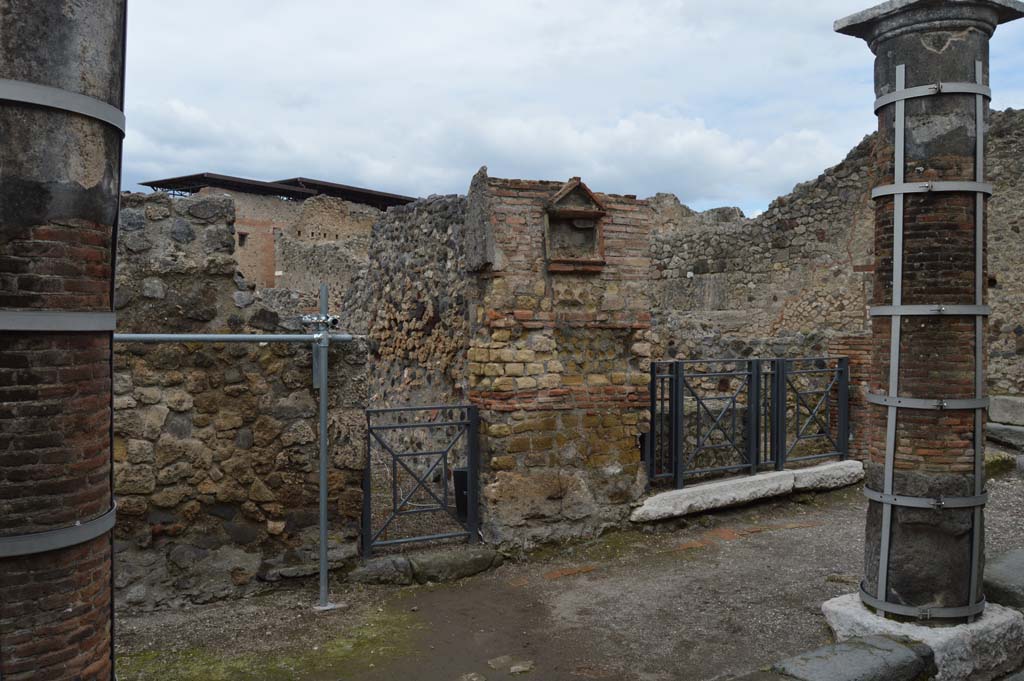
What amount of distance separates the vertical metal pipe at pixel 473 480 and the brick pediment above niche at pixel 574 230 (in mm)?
1364

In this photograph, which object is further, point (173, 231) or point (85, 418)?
point (173, 231)

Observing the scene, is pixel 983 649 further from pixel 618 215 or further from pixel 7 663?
pixel 7 663

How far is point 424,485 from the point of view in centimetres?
625

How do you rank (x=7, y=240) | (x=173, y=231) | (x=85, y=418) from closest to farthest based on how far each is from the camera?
(x=7, y=240) < (x=85, y=418) < (x=173, y=231)

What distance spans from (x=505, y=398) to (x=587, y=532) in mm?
1364

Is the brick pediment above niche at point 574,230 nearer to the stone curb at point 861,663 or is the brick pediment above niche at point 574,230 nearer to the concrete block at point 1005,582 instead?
the stone curb at point 861,663

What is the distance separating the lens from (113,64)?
8.92 feet

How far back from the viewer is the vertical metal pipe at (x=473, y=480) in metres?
6.43

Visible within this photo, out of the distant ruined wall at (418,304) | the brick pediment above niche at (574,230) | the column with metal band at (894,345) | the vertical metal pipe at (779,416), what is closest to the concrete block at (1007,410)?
the vertical metal pipe at (779,416)

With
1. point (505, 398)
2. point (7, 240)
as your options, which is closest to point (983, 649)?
point (505, 398)

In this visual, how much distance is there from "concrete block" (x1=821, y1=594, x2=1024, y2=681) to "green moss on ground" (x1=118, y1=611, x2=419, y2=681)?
2565 mm

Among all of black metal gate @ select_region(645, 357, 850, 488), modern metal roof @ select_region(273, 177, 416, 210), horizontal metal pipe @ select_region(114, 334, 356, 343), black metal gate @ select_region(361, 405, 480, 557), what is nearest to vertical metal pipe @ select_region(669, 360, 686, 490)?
black metal gate @ select_region(645, 357, 850, 488)

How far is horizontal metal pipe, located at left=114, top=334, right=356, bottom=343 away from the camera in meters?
4.86

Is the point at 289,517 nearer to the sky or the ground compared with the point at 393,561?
nearer to the sky
